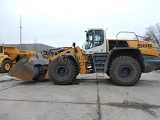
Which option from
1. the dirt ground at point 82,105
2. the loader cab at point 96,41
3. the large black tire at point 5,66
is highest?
the loader cab at point 96,41

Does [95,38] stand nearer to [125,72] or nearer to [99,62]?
[99,62]

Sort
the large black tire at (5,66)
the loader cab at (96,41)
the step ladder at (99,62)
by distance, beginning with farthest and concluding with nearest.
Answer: the large black tire at (5,66) → the loader cab at (96,41) → the step ladder at (99,62)

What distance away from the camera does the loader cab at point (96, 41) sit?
10141 millimetres

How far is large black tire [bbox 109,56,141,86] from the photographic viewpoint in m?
9.59

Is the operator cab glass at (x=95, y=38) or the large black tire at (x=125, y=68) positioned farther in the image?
the operator cab glass at (x=95, y=38)

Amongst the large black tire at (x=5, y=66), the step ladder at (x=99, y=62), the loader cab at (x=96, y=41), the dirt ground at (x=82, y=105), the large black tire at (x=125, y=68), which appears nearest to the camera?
the dirt ground at (x=82, y=105)

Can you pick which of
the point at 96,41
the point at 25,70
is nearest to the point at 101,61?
the point at 96,41

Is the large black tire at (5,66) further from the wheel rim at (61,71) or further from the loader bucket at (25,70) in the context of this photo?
the wheel rim at (61,71)

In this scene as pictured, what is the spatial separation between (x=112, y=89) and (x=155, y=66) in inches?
91.0

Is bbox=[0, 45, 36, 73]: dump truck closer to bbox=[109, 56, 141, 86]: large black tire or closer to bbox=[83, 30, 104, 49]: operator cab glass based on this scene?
bbox=[83, 30, 104, 49]: operator cab glass

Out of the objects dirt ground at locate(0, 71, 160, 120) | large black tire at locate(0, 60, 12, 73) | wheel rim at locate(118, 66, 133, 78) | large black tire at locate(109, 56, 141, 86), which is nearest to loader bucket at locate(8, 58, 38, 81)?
dirt ground at locate(0, 71, 160, 120)

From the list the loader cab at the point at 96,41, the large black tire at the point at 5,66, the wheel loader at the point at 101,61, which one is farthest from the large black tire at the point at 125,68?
the large black tire at the point at 5,66

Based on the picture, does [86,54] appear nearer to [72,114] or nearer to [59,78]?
[59,78]

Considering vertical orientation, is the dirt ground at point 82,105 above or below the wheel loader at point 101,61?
below
